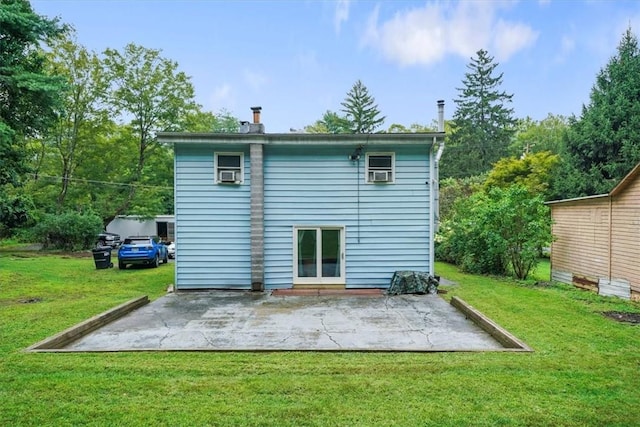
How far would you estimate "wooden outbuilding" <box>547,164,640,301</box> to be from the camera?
8672 mm

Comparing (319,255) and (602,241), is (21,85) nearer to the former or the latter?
(319,255)

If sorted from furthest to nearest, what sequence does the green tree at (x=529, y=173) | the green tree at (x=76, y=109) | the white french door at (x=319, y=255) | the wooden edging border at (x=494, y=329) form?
the green tree at (x=529, y=173) → the green tree at (x=76, y=109) → the white french door at (x=319, y=255) → the wooden edging border at (x=494, y=329)

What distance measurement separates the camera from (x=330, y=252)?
10.3 meters

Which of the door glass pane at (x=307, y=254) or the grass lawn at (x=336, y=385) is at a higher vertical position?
the door glass pane at (x=307, y=254)

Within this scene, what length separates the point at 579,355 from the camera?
482cm

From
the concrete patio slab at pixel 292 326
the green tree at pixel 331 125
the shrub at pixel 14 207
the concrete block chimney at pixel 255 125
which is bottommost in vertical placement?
the concrete patio slab at pixel 292 326

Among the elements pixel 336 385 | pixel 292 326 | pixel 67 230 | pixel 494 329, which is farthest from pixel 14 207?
pixel 494 329

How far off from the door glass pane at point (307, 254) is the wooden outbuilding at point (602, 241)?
719cm

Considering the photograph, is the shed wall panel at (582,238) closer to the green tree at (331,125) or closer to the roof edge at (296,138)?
the roof edge at (296,138)

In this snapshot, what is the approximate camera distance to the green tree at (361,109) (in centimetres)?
3991

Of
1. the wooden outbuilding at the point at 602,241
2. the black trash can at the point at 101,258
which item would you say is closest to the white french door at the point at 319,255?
the wooden outbuilding at the point at 602,241

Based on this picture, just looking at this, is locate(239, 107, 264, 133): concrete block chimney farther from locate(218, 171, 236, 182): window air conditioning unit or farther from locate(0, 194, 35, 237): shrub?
locate(0, 194, 35, 237): shrub

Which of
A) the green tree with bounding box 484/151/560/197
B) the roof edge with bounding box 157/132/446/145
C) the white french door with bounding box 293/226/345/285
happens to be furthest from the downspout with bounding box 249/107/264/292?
the green tree with bounding box 484/151/560/197

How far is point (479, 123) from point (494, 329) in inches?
1567
